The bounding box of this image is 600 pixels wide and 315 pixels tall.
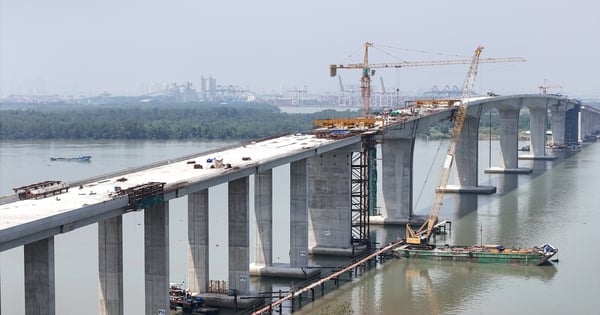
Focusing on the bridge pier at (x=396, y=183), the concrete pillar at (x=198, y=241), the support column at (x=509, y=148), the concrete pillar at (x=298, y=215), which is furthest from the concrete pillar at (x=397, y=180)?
the support column at (x=509, y=148)

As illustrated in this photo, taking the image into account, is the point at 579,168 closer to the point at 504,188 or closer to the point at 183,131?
the point at 504,188

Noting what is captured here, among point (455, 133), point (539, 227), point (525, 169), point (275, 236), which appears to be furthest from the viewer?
point (525, 169)

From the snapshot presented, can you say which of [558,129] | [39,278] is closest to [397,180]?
[39,278]

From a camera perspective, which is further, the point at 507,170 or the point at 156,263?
the point at 507,170

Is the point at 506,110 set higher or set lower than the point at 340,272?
higher

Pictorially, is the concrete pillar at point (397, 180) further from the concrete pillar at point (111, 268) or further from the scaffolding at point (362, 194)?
the concrete pillar at point (111, 268)

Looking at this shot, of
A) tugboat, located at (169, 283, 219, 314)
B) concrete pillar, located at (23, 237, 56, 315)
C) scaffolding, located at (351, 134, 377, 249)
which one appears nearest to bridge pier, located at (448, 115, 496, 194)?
scaffolding, located at (351, 134, 377, 249)

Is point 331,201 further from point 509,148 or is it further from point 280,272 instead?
point 509,148

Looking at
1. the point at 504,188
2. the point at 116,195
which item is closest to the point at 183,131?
the point at 504,188
